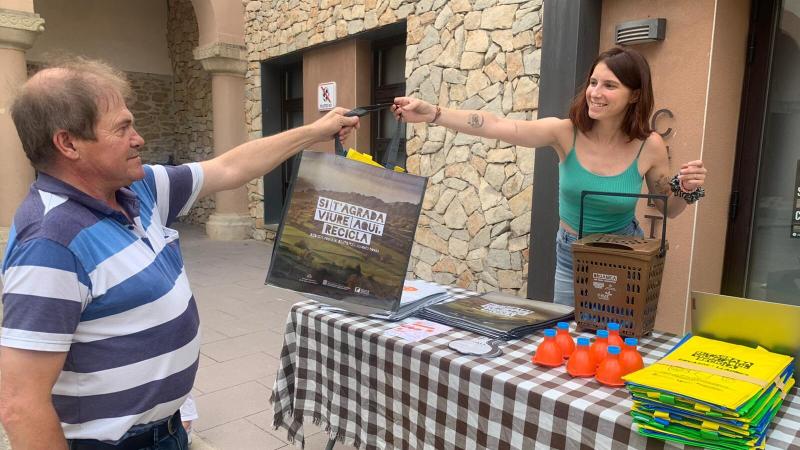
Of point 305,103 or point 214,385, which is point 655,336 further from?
point 305,103

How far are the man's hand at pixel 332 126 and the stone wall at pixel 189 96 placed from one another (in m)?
9.17

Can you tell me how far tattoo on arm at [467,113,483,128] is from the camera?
7.73 ft

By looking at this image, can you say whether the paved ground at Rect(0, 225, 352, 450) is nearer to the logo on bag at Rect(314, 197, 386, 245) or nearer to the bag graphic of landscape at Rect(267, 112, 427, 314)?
the bag graphic of landscape at Rect(267, 112, 427, 314)

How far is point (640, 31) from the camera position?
352 centimetres

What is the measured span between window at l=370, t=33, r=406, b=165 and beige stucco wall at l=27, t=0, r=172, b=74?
6.97 m

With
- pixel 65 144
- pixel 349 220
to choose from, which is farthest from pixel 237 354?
pixel 65 144

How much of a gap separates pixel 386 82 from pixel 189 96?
6296 millimetres

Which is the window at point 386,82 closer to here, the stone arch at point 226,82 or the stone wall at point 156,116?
the stone arch at point 226,82

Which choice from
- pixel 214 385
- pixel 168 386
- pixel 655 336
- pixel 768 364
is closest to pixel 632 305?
pixel 655 336

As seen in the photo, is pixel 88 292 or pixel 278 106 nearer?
pixel 88 292

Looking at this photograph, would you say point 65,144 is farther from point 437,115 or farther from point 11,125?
point 11,125

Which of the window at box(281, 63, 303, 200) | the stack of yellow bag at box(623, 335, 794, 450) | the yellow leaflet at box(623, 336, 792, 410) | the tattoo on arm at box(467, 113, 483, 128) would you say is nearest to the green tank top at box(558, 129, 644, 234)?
the tattoo on arm at box(467, 113, 483, 128)

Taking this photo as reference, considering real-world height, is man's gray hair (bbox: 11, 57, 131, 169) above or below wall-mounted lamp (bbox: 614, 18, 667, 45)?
below

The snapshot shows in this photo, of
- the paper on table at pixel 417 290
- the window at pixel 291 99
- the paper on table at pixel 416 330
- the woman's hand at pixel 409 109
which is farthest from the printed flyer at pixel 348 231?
the window at pixel 291 99
